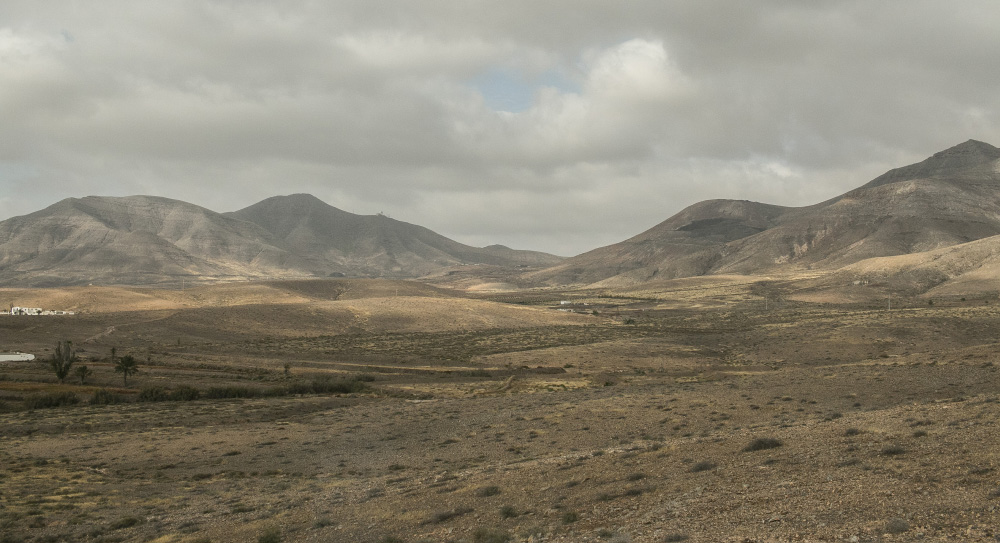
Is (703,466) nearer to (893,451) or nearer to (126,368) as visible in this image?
(893,451)

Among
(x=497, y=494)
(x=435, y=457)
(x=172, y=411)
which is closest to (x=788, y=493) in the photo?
(x=497, y=494)

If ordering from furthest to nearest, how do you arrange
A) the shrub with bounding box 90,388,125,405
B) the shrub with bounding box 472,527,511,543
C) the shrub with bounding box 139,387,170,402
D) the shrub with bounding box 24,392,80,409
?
1. the shrub with bounding box 139,387,170,402
2. the shrub with bounding box 90,388,125,405
3. the shrub with bounding box 24,392,80,409
4. the shrub with bounding box 472,527,511,543

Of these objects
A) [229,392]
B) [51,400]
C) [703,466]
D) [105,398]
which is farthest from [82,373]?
[703,466]

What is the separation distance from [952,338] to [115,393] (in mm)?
69051

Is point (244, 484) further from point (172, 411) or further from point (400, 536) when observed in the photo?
point (172, 411)

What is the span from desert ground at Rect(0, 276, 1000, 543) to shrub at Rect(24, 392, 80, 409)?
0.13 m

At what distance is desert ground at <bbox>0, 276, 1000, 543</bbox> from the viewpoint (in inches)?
497

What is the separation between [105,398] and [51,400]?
2.67 m

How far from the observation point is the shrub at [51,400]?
38.1 meters

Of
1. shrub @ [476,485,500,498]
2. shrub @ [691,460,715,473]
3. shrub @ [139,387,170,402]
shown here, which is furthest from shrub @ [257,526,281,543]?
shrub @ [139,387,170,402]

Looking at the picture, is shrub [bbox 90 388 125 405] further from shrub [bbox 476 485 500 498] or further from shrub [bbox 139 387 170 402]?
shrub [bbox 476 485 500 498]

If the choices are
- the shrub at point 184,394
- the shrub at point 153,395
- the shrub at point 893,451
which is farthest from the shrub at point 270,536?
the shrub at point 153,395

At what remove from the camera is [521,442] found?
83.8 ft

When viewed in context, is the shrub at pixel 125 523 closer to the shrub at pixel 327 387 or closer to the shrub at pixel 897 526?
the shrub at pixel 897 526
